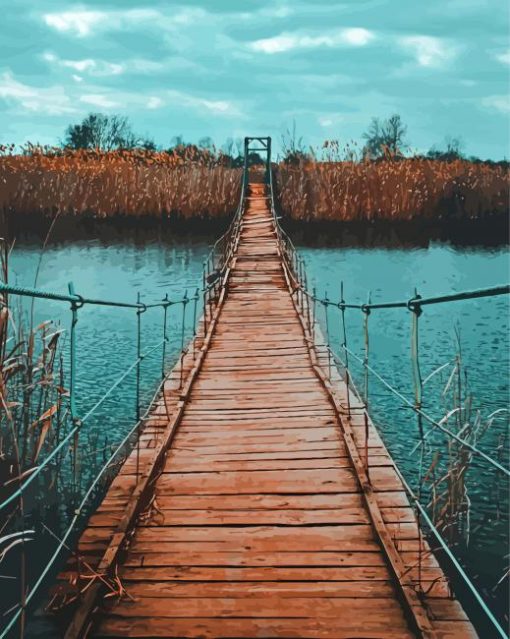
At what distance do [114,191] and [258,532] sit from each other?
13376 mm

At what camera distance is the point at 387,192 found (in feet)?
48.4

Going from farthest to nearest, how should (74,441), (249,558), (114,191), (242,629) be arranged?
(114,191) < (74,441) < (249,558) < (242,629)

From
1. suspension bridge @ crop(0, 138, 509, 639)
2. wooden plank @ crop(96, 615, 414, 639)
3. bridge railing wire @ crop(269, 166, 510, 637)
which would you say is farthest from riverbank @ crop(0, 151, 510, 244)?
wooden plank @ crop(96, 615, 414, 639)

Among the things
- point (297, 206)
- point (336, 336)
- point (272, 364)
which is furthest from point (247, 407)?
point (297, 206)

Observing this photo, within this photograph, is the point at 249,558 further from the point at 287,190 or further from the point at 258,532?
the point at 287,190

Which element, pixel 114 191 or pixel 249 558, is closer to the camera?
pixel 249 558

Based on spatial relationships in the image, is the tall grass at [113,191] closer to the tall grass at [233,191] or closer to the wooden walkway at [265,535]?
the tall grass at [233,191]

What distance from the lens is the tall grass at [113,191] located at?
15000mm

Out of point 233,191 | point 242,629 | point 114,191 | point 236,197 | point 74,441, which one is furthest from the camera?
point 236,197

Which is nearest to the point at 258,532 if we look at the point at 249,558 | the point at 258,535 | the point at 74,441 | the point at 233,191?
the point at 258,535

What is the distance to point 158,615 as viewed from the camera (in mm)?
2367

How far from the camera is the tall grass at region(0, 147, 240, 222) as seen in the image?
591 inches

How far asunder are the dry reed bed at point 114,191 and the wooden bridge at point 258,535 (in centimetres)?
1060

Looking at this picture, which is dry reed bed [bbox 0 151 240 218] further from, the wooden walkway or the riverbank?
the wooden walkway
